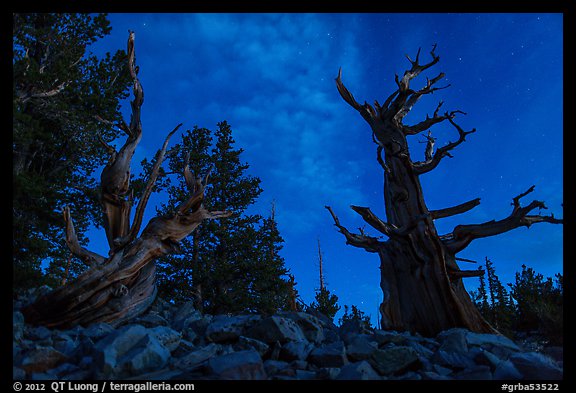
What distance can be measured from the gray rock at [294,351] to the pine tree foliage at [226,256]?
9.45m

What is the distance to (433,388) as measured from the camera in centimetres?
275

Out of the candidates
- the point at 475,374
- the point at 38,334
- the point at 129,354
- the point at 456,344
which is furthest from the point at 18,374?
the point at 456,344

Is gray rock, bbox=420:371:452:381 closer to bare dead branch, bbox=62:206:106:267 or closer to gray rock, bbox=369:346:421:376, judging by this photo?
gray rock, bbox=369:346:421:376

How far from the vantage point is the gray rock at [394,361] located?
333 cm

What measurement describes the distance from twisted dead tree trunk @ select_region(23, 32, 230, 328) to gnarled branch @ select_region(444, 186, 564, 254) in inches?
198

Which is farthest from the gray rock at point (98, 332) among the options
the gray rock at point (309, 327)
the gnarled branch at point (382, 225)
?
the gnarled branch at point (382, 225)

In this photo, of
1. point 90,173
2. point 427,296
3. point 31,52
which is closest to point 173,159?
point 90,173

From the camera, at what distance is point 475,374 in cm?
315

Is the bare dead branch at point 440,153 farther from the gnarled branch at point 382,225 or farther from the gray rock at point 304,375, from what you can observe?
the gray rock at point 304,375

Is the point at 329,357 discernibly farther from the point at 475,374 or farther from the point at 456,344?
the point at 456,344

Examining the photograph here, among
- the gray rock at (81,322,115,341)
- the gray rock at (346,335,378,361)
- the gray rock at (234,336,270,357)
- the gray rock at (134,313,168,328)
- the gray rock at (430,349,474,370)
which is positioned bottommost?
the gray rock at (430,349,474,370)

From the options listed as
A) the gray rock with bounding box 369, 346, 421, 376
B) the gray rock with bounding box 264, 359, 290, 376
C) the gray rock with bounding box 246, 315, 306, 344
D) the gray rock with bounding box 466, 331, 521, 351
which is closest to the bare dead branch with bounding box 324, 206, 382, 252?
the gray rock with bounding box 466, 331, 521, 351

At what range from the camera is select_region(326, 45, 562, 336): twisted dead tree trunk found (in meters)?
6.43
